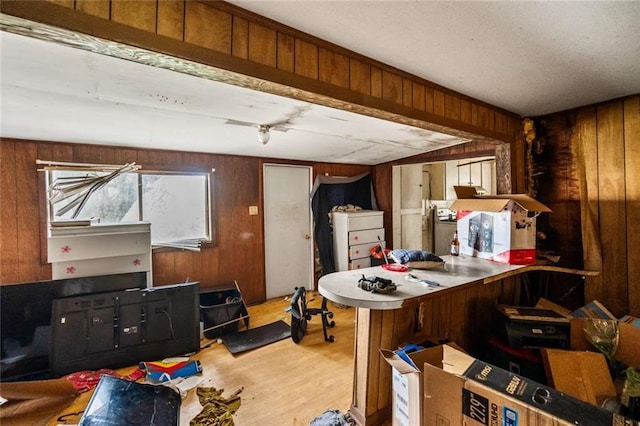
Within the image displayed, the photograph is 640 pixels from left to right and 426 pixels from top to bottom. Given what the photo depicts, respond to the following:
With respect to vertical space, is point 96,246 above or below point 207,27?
below

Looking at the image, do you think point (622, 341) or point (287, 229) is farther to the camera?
point (287, 229)

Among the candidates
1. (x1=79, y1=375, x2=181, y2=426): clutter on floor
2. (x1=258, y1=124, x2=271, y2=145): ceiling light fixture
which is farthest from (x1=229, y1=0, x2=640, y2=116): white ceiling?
(x1=79, y1=375, x2=181, y2=426): clutter on floor

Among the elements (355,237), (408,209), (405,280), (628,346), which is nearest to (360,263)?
(355,237)

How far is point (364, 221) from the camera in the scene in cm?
409

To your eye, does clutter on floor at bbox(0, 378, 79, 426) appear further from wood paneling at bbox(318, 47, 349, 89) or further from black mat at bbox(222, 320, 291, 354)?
wood paneling at bbox(318, 47, 349, 89)

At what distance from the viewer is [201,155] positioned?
11.2 ft

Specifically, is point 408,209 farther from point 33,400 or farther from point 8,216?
point 8,216

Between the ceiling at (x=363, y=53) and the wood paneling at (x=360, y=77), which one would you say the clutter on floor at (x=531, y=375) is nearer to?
the wood paneling at (x=360, y=77)

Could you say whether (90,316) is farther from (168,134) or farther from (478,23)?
(478,23)

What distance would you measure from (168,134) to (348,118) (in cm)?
165

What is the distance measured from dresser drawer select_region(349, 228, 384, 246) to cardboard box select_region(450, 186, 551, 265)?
1712mm

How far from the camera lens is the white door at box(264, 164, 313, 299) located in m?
3.99

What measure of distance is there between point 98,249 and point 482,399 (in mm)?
2896

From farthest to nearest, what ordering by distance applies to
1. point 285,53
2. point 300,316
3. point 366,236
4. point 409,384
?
point 366,236 → point 300,316 → point 409,384 → point 285,53
